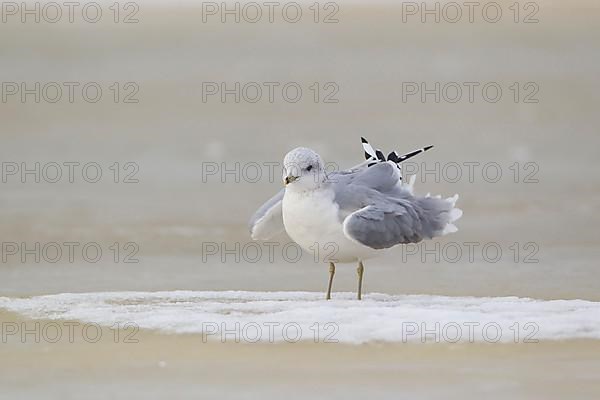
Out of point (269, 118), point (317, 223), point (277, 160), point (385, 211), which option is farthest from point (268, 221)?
point (269, 118)

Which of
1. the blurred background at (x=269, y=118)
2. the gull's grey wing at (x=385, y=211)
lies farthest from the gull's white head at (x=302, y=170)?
the blurred background at (x=269, y=118)

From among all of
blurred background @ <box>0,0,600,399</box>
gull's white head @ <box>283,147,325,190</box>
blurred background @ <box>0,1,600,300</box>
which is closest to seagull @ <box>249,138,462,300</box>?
gull's white head @ <box>283,147,325,190</box>

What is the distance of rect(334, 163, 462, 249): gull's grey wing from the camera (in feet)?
20.6

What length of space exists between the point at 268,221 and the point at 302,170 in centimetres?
62

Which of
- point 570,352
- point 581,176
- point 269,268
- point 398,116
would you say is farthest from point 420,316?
point 398,116

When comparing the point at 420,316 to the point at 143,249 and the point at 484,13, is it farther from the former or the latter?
the point at 484,13

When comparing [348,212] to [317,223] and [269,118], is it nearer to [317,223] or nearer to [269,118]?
[317,223]

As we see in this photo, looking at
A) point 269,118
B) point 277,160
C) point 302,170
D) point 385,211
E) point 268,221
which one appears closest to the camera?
point 302,170

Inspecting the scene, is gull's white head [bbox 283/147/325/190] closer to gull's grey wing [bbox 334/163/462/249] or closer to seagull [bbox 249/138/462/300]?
seagull [bbox 249/138/462/300]

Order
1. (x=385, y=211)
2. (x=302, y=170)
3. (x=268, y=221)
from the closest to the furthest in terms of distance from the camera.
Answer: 1. (x=302, y=170)
2. (x=385, y=211)
3. (x=268, y=221)

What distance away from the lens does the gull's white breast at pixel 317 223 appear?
630 centimetres

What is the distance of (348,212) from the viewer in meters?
6.36

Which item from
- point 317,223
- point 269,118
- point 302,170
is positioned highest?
point 269,118

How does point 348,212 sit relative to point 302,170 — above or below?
below
